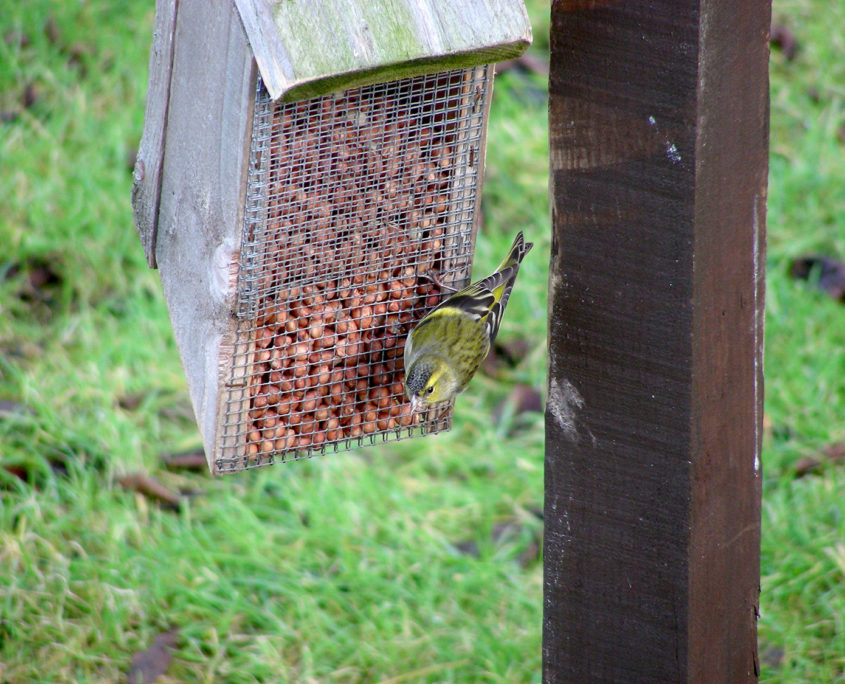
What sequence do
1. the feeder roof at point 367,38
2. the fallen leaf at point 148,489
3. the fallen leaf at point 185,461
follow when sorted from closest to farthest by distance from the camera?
1. the feeder roof at point 367,38
2. the fallen leaf at point 148,489
3. the fallen leaf at point 185,461

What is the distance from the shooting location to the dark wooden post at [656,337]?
2.42 m

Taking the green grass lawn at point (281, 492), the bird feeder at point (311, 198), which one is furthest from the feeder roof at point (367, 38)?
the green grass lawn at point (281, 492)

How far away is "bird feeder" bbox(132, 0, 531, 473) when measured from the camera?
252 centimetres

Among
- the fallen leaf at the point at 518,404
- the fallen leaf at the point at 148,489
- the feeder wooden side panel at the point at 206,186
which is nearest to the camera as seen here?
the feeder wooden side panel at the point at 206,186

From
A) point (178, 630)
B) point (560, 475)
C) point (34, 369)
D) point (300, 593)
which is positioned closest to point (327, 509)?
point (300, 593)

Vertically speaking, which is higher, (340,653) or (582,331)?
(582,331)

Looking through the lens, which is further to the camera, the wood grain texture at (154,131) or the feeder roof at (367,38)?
the wood grain texture at (154,131)

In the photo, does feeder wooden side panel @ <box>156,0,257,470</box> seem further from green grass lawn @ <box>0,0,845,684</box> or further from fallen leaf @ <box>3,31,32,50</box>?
fallen leaf @ <box>3,31,32,50</box>

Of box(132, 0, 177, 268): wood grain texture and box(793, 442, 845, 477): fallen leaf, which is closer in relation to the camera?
box(132, 0, 177, 268): wood grain texture

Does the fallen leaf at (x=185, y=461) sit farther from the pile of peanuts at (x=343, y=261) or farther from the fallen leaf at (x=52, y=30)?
the fallen leaf at (x=52, y=30)

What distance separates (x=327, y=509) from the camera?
467 centimetres

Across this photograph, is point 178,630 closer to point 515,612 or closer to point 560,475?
point 515,612

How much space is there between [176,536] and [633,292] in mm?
2561

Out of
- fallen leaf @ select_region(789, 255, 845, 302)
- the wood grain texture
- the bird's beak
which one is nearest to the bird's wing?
the bird's beak
